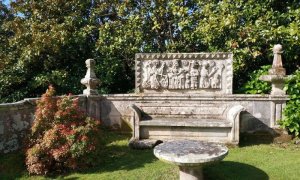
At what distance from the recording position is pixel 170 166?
575cm

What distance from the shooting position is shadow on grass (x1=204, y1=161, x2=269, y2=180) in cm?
529

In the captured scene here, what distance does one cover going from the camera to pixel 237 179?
17.0 feet

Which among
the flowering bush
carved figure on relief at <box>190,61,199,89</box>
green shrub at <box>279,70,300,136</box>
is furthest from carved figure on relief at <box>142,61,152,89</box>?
green shrub at <box>279,70,300,136</box>

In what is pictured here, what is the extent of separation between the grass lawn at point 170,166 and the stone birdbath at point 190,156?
0.54 m

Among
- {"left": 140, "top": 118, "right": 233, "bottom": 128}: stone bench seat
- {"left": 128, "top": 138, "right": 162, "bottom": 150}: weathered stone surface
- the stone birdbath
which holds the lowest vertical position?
{"left": 128, "top": 138, "right": 162, "bottom": 150}: weathered stone surface

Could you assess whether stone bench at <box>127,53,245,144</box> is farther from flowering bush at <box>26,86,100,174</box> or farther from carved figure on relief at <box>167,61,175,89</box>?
flowering bush at <box>26,86,100,174</box>

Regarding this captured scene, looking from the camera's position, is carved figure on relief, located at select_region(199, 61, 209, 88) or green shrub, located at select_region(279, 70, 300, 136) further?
carved figure on relief, located at select_region(199, 61, 209, 88)

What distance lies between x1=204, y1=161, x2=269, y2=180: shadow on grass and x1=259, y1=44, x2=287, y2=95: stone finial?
244 cm

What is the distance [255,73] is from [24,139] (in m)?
6.10

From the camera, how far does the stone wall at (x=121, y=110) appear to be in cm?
618

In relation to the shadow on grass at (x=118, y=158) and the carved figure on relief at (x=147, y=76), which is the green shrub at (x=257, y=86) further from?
the shadow on grass at (x=118, y=158)

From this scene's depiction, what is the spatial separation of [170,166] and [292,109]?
11.1 ft

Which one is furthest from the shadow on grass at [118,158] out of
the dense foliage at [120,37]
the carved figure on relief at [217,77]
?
the dense foliage at [120,37]

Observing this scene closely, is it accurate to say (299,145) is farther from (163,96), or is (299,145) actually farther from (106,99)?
(106,99)
